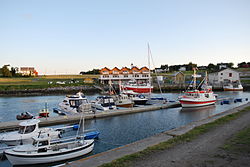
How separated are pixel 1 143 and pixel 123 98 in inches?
845

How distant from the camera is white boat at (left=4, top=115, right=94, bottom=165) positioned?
10.8 meters

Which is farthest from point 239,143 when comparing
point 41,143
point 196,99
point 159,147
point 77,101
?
point 196,99

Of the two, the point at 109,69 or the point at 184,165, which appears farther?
the point at 109,69

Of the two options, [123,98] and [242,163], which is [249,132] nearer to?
[242,163]

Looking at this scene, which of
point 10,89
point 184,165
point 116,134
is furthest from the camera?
point 10,89

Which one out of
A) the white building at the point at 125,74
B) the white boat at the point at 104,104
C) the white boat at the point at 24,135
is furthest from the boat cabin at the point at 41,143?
the white building at the point at 125,74

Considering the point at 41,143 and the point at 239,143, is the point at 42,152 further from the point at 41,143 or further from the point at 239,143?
the point at 239,143

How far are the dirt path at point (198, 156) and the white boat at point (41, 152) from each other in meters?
5.17

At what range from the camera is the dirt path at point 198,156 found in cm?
819

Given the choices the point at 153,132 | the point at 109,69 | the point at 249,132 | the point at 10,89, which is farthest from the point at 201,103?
the point at 10,89

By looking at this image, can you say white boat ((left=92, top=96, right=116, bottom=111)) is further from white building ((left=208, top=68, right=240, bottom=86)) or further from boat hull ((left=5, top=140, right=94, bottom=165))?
white building ((left=208, top=68, right=240, bottom=86))

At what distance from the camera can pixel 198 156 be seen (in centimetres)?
905

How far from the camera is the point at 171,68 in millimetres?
190000

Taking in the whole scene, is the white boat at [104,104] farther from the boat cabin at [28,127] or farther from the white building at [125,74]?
the white building at [125,74]
